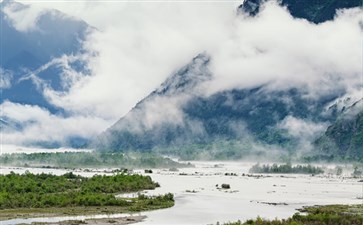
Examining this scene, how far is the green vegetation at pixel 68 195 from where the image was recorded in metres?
105

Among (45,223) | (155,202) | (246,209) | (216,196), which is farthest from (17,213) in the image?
(216,196)

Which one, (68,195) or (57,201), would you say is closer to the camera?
(57,201)

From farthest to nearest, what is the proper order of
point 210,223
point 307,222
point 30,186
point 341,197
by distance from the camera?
point 341,197 < point 30,186 < point 210,223 < point 307,222

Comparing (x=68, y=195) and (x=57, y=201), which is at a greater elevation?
(x=68, y=195)

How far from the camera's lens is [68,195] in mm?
114625

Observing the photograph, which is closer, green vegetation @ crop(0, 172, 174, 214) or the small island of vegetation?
the small island of vegetation

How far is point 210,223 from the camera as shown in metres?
88.3

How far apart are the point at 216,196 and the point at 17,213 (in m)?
54.7

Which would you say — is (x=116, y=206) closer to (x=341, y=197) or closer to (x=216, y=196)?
(x=216, y=196)

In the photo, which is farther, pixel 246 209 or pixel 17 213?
pixel 246 209

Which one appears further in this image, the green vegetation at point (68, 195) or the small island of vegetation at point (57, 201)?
the green vegetation at point (68, 195)

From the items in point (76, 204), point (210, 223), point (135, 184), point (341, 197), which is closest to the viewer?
point (210, 223)

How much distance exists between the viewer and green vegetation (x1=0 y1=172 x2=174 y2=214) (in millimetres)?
104938

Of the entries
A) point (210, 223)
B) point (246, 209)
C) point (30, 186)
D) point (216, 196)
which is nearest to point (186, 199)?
point (216, 196)
